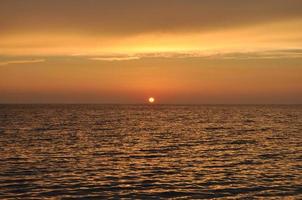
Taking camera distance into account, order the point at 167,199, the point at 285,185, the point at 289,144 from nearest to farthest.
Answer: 1. the point at 167,199
2. the point at 285,185
3. the point at 289,144

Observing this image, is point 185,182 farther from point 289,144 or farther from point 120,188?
point 289,144

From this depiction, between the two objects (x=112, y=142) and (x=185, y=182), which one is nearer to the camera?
(x=185, y=182)

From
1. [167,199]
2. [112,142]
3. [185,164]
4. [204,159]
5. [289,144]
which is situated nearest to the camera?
[167,199]

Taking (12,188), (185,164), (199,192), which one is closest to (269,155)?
(185,164)

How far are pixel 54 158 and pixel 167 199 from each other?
56.4 feet

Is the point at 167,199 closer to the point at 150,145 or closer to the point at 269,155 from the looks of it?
the point at 269,155

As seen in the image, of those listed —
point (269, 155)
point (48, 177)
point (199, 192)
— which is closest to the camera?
point (199, 192)

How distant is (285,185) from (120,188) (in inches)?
394

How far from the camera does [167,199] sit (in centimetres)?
2342

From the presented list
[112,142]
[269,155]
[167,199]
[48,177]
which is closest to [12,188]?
[48,177]

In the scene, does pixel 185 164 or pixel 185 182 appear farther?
pixel 185 164

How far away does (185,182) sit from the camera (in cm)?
2762

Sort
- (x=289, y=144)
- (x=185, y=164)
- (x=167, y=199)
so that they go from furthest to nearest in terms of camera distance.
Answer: (x=289, y=144) → (x=185, y=164) → (x=167, y=199)

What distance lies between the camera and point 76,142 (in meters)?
51.8
